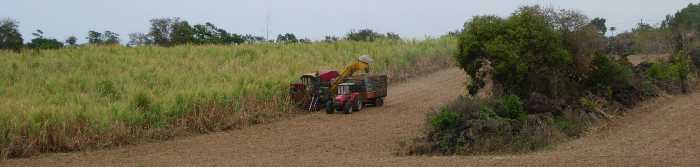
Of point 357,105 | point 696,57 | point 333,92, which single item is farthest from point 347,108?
point 696,57

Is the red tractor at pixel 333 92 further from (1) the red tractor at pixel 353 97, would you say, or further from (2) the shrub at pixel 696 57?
(2) the shrub at pixel 696 57

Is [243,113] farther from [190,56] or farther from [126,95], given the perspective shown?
[190,56]

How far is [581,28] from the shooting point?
16.2 metres

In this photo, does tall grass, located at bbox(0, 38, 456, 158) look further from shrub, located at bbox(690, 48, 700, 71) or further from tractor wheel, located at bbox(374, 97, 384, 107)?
shrub, located at bbox(690, 48, 700, 71)

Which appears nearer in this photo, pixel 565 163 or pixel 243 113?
pixel 565 163

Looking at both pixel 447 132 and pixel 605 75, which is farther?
pixel 605 75

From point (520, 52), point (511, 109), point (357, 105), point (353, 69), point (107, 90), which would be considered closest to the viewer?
point (511, 109)

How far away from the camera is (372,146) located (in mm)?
14258

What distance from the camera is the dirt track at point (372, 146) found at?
1059 cm

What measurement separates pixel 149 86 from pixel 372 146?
8886mm

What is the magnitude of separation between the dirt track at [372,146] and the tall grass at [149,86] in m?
0.57

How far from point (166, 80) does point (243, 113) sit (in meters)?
4.37

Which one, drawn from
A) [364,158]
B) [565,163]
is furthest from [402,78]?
[565,163]

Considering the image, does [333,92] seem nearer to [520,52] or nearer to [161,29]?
[520,52]
